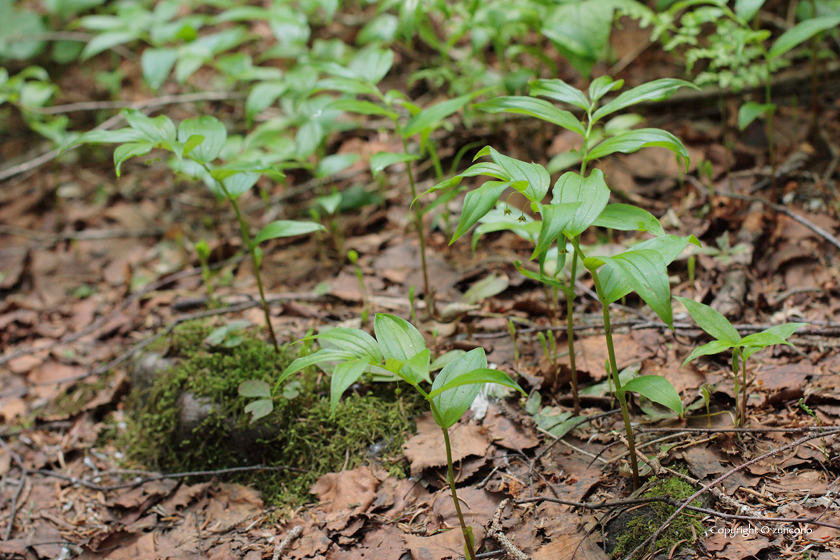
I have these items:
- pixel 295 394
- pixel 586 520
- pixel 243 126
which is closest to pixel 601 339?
pixel 586 520

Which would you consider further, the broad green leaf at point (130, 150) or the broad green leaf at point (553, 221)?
the broad green leaf at point (130, 150)

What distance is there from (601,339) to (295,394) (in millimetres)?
1237

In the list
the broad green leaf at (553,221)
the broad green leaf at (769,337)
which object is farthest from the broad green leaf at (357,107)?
the broad green leaf at (769,337)

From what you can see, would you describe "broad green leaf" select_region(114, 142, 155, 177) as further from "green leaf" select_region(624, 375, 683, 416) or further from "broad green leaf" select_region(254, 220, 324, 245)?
"green leaf" select_region(624, 375, 683, 416)

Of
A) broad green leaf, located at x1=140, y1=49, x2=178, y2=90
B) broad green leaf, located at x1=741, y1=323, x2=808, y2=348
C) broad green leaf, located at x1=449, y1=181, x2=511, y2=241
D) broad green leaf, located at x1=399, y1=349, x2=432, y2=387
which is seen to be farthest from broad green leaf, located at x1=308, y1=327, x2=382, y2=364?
broad green leaf, located at x1=140, y1=49, x2=178, y2=90

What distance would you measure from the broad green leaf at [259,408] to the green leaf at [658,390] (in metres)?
1.28

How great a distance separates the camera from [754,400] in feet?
6.12

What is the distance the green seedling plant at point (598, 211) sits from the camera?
49.1 inches

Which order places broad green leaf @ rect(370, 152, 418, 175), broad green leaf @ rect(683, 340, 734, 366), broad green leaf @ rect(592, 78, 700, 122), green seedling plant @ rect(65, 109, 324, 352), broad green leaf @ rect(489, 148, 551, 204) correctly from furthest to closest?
broad green leaf @ rect(370, 152, 418, 175), green seedling plant @ rect(65, 109, 324, 352), broad green leaf @ rect(592, 78, 700, 122), broad green leaf @ rect(683, 340, 734, 366), broad green leaf @ rect(489, 148, 551, 204)

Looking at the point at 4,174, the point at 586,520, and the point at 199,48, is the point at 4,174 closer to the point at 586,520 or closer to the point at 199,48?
the point at 199,48

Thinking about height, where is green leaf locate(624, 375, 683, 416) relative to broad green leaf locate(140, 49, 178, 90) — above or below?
below

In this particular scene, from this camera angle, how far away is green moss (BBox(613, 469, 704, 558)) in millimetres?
1453

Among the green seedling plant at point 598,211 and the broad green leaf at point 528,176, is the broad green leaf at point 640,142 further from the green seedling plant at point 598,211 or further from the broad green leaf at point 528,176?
the broad green leaf at point 528,176

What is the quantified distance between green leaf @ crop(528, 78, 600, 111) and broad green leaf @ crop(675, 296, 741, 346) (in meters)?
0.68
